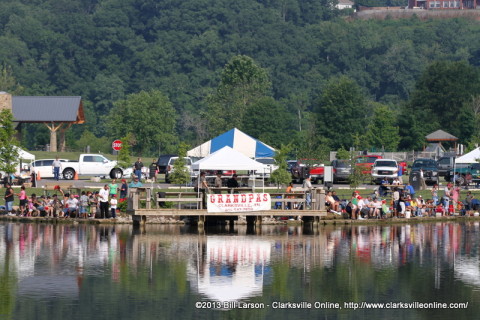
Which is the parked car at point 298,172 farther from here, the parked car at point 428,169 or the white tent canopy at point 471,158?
the white tent canopy at point 471,158

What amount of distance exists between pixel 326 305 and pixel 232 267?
632 cm

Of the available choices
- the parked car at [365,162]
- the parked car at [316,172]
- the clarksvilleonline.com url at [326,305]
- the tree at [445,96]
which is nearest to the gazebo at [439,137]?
the tree at [445,96]

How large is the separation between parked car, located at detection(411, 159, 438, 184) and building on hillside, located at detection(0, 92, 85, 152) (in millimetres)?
38806

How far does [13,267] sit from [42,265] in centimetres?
90

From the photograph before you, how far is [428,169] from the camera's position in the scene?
233 feet

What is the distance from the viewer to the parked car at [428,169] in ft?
229

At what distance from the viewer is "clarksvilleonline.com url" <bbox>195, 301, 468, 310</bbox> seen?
27.2 meters

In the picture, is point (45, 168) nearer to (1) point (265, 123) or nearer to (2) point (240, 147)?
(2) point (240, 147)

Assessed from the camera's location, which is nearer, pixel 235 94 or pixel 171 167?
pixel 171 167

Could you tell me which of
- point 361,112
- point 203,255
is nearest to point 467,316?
point 203,255

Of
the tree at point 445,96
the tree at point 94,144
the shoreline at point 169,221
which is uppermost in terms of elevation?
the tree at point 445,96

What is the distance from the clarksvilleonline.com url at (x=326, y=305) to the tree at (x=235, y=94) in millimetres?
100071

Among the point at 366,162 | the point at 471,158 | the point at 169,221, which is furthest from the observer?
the point at 366,162

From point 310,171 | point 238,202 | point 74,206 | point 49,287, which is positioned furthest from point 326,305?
point 310,171
